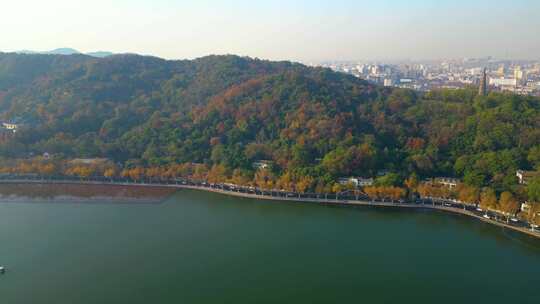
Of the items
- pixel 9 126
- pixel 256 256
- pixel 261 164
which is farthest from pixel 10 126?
pixel 256 256

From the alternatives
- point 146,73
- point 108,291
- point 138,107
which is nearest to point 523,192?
point 108,291

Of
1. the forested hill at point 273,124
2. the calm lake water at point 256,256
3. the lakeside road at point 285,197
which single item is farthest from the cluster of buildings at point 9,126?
the calm lake water at point 256,256

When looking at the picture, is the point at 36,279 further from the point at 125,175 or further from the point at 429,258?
the point at 429,258

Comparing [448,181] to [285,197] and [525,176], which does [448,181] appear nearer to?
[525,176]

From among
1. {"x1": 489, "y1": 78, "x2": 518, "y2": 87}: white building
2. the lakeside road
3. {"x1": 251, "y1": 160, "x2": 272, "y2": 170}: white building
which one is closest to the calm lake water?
the lakeside road

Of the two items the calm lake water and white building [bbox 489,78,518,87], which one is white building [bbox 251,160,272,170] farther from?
white building [bbox 489,78,518,87]

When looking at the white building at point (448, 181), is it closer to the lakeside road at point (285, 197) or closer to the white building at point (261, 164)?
the lakeside road at point (285, 197)
